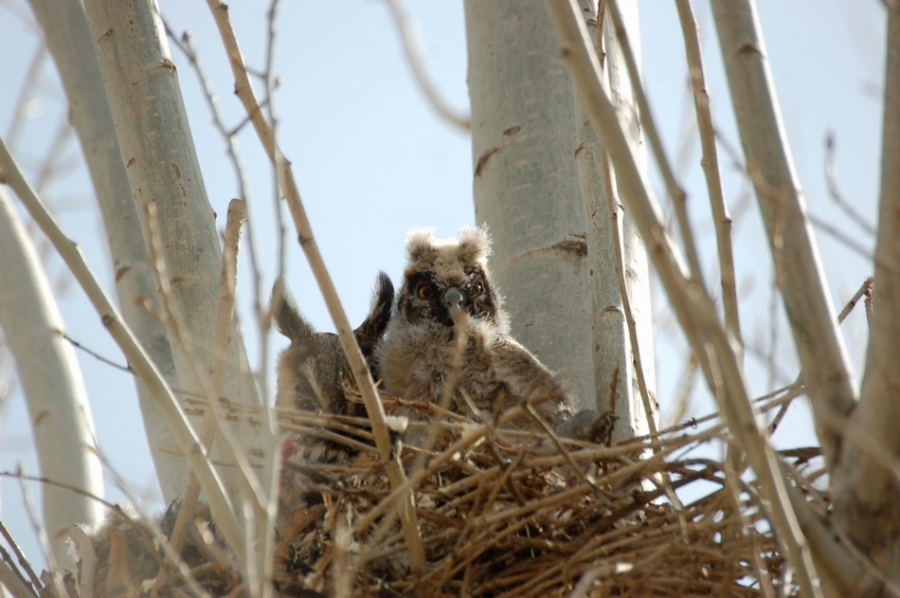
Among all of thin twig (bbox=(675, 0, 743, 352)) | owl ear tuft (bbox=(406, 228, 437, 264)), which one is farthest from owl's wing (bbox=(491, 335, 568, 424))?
thin twig (bbox=(675, 0, 743, 352))

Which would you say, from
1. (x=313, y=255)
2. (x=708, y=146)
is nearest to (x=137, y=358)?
(x=313, y=255)

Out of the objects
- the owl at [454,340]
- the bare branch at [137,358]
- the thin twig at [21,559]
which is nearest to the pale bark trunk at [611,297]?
the owl at [454,340]

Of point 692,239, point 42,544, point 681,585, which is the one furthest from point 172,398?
point 681,585

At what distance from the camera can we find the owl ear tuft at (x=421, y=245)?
4.54 m

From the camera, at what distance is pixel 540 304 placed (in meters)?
3.63

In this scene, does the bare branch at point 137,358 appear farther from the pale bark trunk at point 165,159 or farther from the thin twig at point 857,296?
the thin twig at point 857,296

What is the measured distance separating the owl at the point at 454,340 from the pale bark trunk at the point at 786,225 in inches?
54.5

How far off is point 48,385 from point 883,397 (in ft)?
11.2

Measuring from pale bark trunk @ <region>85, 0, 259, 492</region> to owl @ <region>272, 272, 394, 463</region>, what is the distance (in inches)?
23.7

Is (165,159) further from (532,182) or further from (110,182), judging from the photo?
(532,182)

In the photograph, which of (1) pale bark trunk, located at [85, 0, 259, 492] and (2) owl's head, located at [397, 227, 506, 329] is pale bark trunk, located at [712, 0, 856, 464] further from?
(2) owl's head, located at [397, 227, 506, 329]

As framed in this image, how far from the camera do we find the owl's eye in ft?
14.3

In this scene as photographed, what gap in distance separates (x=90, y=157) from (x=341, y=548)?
219 cm

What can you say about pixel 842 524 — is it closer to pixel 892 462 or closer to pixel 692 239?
pixel 892 462
